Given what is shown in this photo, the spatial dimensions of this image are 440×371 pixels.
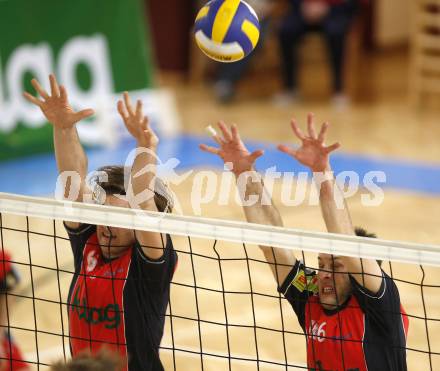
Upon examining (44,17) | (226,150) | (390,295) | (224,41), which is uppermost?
(44,17)

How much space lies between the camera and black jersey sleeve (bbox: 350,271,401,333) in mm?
3430

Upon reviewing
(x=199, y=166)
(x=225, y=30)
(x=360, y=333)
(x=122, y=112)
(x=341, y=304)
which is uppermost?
(x=199, y=166)

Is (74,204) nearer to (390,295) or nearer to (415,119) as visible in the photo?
(390,295)

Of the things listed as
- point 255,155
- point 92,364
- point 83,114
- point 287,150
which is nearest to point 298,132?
point 287,150

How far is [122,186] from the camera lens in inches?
150

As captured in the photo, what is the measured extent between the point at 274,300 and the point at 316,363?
7.78ft

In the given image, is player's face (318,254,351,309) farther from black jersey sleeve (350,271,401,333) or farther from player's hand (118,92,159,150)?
player's hand (118,92,159,150)

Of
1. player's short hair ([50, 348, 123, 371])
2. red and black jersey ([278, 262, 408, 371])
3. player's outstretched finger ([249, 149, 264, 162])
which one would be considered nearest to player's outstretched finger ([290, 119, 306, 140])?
player's outstretched finger ([249, 149, 264, 162])

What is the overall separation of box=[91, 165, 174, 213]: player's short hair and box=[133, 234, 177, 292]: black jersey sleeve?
0.21 metres

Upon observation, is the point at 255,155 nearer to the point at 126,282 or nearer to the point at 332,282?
the point at 332,282

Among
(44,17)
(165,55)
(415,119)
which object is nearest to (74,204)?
(44,17)

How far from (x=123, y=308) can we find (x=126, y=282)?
11cm

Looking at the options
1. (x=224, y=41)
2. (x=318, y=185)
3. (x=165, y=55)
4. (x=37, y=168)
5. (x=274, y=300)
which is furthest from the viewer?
(x=165, y=55)

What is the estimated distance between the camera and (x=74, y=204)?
378 cm
